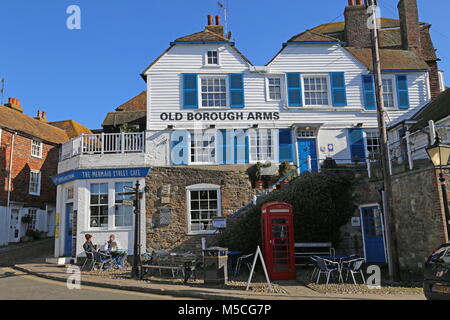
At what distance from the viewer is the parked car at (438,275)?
7.38 m

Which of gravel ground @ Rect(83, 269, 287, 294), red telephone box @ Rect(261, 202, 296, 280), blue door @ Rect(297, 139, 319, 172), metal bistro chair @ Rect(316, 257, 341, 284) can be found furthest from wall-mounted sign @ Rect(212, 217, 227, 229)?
metal bistro chair @ Rect(316, 257, 341, 284)

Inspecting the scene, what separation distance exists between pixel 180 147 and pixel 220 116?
2506 millimetres

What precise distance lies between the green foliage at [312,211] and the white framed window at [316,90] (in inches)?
231

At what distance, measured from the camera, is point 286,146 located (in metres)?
19.2

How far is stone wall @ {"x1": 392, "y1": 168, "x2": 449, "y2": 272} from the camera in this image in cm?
1099

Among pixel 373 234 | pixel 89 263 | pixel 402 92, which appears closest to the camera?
pixel 373 234

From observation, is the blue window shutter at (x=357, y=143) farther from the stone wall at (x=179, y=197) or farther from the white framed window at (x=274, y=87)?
the stone wall at (x=179, y=197)

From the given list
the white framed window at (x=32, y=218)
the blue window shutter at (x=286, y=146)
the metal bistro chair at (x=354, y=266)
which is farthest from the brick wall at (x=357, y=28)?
the white framed window at (x=32, y=218)

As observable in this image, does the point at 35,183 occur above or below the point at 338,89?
below

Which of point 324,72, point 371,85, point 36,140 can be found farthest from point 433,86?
point 36,140

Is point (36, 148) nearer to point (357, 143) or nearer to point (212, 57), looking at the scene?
point (212, 57)

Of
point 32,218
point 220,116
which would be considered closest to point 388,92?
point 220,116
